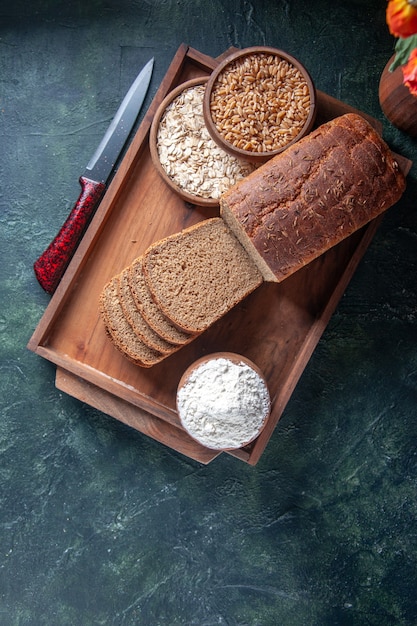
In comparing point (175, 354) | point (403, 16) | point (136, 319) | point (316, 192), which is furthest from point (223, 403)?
point (403, 16)

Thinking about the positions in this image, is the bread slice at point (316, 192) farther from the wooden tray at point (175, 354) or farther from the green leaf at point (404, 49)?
the green leaf at point (404, 49)

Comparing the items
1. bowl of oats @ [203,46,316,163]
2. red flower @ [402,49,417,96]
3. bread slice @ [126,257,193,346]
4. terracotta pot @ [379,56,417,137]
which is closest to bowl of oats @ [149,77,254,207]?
bowl of oats @ [203,46,316,163]

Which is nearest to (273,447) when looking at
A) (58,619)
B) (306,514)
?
(306,514)

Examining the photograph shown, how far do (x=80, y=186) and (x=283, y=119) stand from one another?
94cm

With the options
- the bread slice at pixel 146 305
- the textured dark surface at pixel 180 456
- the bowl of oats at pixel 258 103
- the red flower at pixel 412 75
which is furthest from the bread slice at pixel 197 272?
the red flower at pixel 412 75

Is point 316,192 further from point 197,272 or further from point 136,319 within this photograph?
point 136,319

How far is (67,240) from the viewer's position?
2.61 m

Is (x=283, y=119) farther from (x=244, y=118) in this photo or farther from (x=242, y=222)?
→ (x=242, y=222)

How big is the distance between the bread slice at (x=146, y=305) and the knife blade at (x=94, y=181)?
352mm

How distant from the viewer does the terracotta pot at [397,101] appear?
8.02ft

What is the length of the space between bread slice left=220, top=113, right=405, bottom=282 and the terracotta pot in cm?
32

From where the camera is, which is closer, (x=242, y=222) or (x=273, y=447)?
(x=242, y=222)

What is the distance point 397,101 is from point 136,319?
1357 mm

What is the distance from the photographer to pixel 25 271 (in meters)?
2.76
